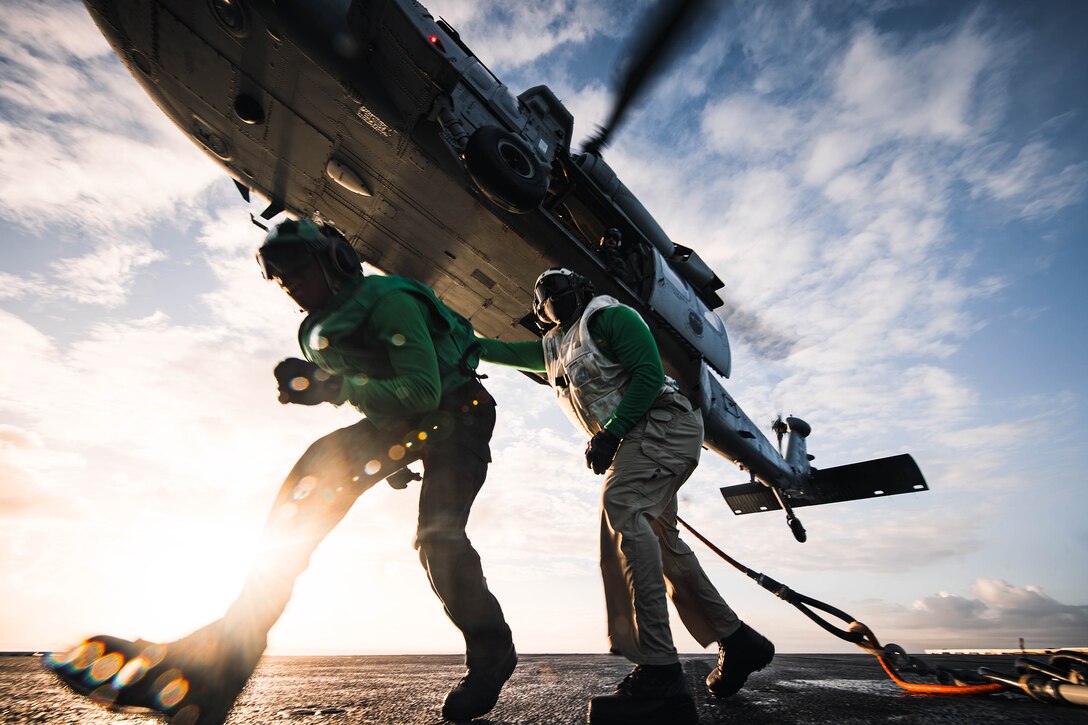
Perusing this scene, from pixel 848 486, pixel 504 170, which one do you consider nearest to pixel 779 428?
pixel 848 486

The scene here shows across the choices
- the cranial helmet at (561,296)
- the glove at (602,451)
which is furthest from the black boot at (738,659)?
the cranial helmet at (561,296)

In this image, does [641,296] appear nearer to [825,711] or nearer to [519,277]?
[519,277]

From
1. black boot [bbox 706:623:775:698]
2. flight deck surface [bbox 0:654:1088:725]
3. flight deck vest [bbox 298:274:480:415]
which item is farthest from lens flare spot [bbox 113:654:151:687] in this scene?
black boot [bbox 706:623:775:698]

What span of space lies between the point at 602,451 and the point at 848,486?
937cm

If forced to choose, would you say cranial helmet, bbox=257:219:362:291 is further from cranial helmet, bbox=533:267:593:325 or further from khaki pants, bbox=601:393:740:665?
khaki pants, bbox=601:393:740:665

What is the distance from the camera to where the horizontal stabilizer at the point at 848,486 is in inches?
320

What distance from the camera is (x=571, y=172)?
6.28 m

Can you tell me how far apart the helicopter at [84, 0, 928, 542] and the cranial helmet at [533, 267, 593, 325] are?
8.00ft

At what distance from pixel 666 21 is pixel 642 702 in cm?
555

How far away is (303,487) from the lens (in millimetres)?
1907

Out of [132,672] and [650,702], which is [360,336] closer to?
[132,672]

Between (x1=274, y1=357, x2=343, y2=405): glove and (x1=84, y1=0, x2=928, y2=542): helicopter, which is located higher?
(x1=84, y1=0, x2=928, y2=542): helicopter

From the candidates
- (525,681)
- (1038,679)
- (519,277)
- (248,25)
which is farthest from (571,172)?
(1038,679)

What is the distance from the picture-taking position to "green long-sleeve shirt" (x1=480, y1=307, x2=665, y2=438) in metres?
2.00
